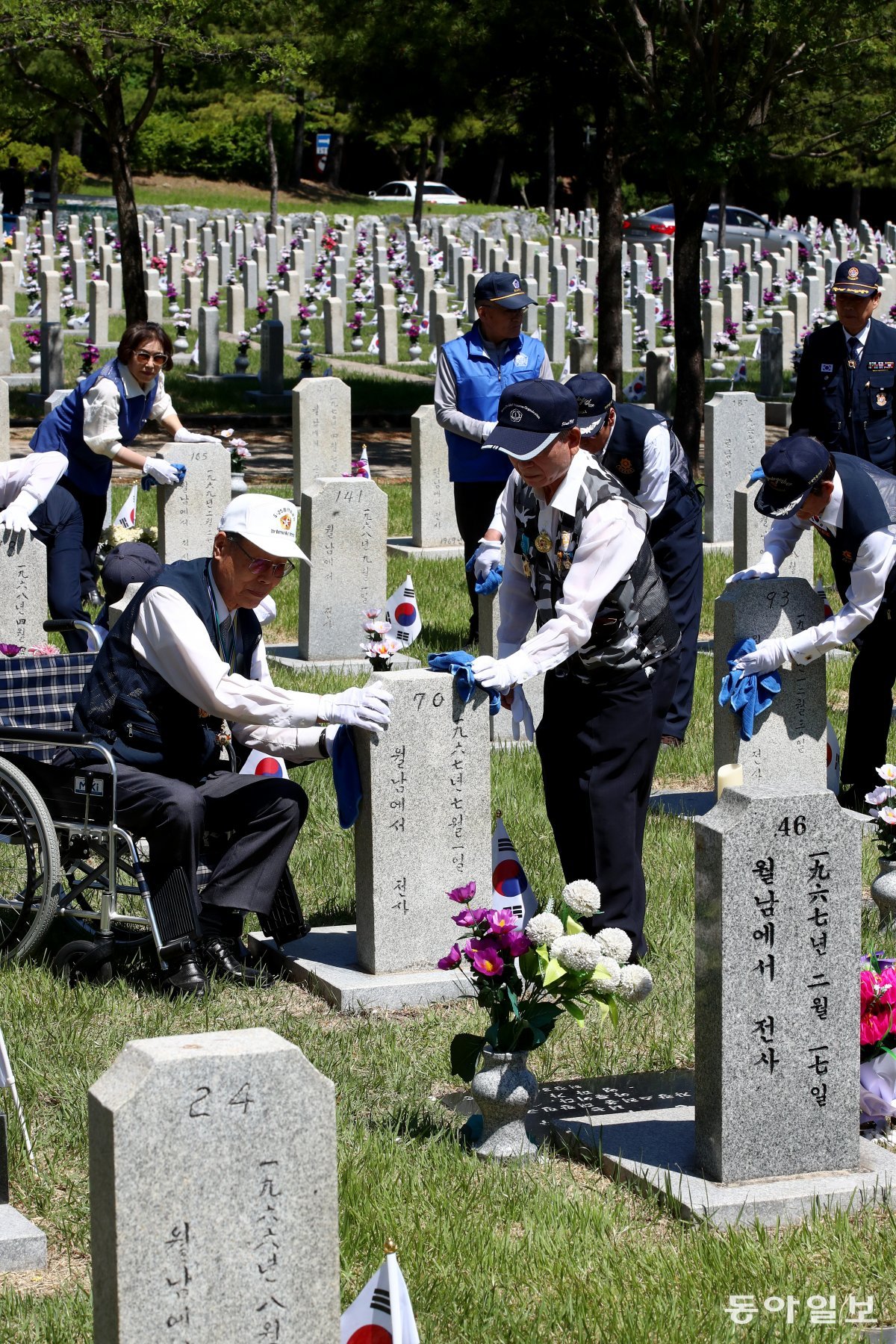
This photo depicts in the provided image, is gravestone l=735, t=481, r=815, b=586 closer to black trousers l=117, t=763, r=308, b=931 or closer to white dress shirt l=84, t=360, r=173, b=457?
white dress shirt l=84, t=360, r=173, b=457

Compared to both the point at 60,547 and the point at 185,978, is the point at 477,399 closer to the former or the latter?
the point at 60,547

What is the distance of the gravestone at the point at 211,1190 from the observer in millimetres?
2775

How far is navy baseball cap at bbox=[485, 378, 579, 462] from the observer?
494 cm

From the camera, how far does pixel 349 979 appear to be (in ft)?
18.3

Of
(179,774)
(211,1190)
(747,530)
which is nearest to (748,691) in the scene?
(179,774)

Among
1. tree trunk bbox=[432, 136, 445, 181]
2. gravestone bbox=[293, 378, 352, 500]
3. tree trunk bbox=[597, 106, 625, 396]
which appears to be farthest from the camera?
tree trunk bbox=[432, 136, 445, 181]

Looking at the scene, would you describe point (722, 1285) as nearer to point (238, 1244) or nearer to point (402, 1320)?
point (402, 1320)

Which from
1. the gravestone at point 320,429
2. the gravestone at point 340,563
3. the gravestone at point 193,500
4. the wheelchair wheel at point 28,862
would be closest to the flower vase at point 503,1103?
the wheelchair wheel at point 28,862

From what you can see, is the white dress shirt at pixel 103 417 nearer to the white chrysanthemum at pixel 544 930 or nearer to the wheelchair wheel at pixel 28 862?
the wheelchair wheel at pixel 28 862

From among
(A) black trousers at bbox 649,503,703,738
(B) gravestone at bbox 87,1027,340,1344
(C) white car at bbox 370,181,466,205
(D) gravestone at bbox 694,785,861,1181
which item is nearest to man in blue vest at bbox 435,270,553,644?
(A) black trousers at bbox 649,503,703,738

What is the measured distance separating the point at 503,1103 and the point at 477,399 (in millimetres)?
5196

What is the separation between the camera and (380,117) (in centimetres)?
1666

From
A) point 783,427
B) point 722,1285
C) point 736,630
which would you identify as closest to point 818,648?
point 736,630

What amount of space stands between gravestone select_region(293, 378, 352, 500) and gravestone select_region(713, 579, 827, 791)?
7.56 meters
